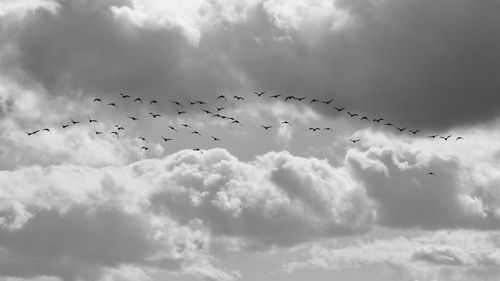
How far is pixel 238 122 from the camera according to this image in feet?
574

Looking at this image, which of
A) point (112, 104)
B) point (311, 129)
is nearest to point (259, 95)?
point (311, 129)

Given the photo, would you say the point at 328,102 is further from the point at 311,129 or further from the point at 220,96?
the point at 220,96

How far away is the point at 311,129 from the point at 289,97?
1289 cm

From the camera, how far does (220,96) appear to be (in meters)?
178

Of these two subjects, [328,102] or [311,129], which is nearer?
[328,102]

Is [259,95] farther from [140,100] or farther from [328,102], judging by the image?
[140,100]

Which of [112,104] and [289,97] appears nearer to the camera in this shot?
[112,104]

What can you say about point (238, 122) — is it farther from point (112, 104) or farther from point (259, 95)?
point (112, 104)

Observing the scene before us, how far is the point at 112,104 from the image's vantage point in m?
170

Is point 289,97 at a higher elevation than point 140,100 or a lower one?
higher

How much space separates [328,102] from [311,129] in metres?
17.1

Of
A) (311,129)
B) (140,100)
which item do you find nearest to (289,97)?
(311,129)

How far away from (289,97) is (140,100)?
4508 cm

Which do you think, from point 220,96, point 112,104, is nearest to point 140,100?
point 112,104
